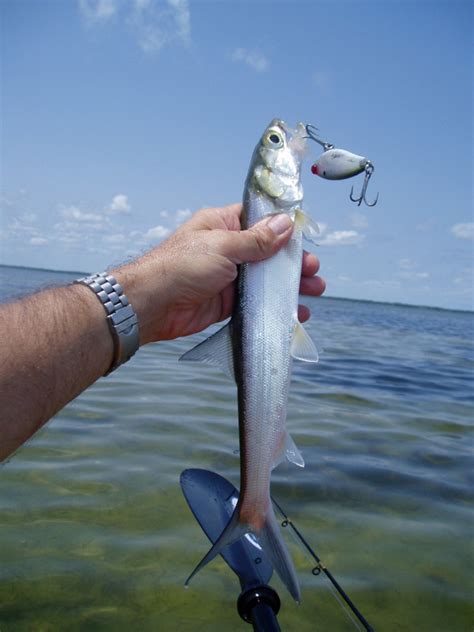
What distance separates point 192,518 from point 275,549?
1995 millimetres

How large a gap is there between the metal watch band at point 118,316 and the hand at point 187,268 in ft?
0.38

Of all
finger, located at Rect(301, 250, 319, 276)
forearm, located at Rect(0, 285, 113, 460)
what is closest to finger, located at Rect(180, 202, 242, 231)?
finger, located at Rect(301, 250, 319, 276)

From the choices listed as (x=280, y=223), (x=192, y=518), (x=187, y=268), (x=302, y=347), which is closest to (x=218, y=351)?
(x=302, y=347)

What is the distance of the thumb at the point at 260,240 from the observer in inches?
139

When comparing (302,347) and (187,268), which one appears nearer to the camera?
(302,347)

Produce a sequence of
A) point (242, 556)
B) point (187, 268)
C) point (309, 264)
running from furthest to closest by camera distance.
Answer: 1. point (309, 264)
2. point (187, 268)
3. point (242, 556)

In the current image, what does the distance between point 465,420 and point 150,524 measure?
6402mm

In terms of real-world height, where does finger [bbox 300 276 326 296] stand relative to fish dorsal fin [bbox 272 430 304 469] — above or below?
above

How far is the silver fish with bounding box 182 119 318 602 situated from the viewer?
10.2 feet

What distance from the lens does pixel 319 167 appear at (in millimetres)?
3912

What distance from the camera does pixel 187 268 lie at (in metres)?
3.79

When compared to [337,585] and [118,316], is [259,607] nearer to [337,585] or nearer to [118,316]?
[337,585]

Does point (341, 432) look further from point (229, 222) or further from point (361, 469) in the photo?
point (229, 222)

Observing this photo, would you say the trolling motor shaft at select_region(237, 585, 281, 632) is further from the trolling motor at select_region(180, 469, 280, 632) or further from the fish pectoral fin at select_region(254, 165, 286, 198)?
the fish pectoral fin at select_region(254, 165, 286, 198)
